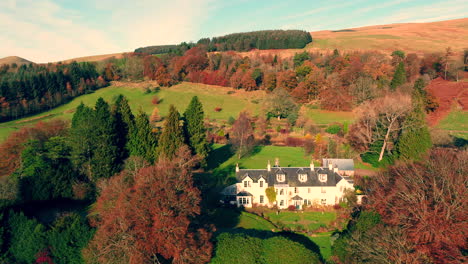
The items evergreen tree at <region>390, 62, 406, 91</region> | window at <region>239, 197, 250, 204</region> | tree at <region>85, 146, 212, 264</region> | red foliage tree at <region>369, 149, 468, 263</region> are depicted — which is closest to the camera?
red foliage tree at <region>369, 149, 468, 263</region>

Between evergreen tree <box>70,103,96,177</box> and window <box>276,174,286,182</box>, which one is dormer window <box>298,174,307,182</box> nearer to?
window <box>276,174,286,182</box>

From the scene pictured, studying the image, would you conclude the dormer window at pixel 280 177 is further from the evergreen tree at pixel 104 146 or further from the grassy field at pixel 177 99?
the grassy field at pixel 177 99

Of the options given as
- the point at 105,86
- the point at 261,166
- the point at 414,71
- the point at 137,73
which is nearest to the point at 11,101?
the point at 105,86

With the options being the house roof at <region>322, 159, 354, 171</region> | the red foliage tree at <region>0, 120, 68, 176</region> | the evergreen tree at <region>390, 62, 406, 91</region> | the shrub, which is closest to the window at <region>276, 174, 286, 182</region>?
the house roof at <region>322, 159, 354, 171</region>

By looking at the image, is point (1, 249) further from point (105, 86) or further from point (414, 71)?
point (414, 71)

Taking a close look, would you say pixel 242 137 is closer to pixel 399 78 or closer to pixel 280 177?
pixel 280 177

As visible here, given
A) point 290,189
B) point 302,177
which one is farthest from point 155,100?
point 302,177

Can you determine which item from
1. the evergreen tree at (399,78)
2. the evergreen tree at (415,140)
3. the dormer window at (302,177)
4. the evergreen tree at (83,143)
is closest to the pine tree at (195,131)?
the evergreen tree at (83,143)
